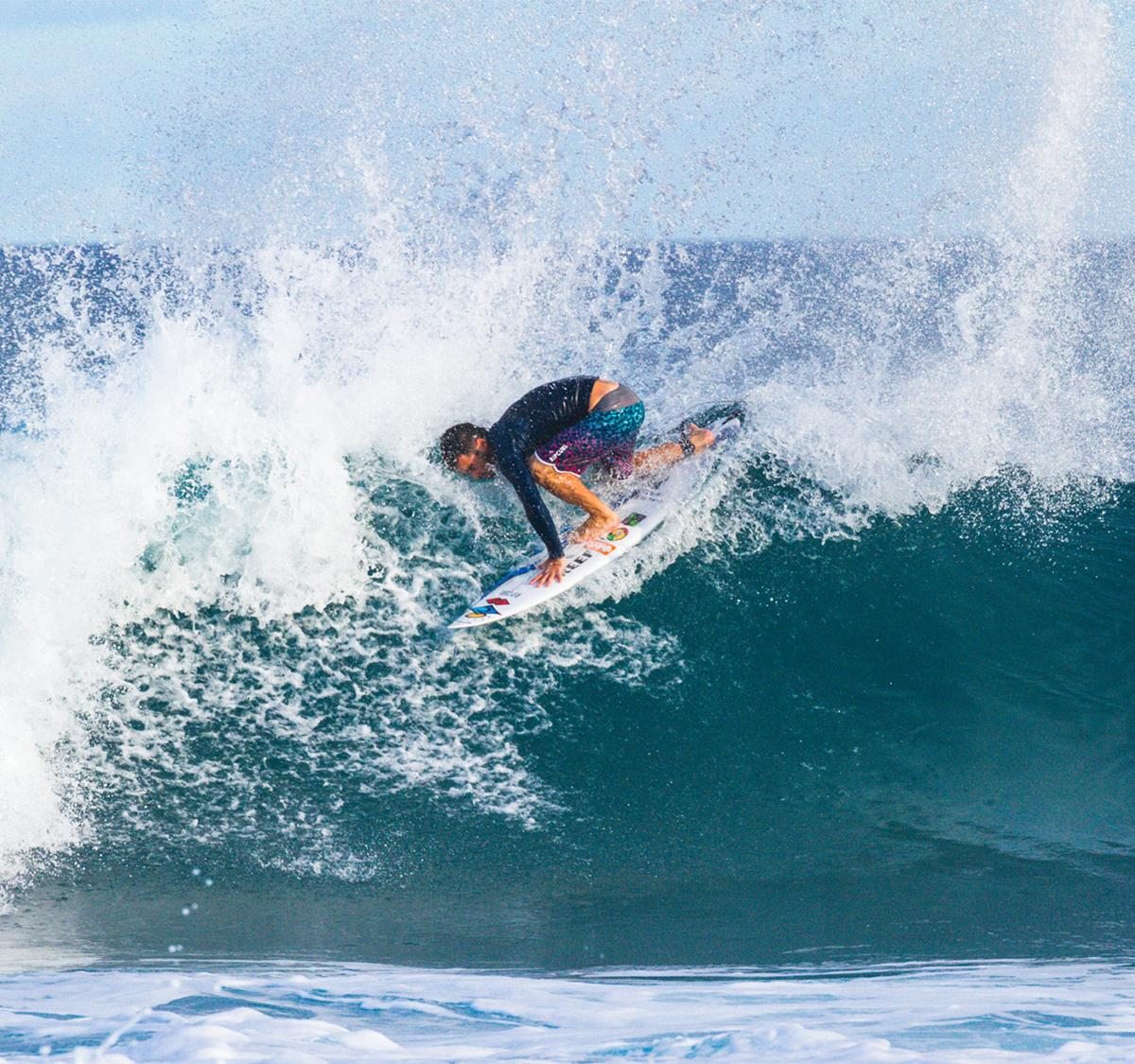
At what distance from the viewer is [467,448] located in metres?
6.24

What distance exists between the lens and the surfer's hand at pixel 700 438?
7.76m

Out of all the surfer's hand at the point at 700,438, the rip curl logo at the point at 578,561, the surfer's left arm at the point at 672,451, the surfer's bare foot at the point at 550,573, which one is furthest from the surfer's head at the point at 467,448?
the surfer's hand at the point at 700,438

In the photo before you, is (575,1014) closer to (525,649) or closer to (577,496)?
(525,649)

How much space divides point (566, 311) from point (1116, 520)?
4691 mm

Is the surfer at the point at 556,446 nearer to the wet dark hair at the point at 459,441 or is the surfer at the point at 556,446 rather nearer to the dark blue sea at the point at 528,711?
the wet dark hair at the point at 459,441

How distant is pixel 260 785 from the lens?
5.70 m

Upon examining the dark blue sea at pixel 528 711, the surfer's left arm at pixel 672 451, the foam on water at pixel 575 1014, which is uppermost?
the surfer's left arm at pixel 672 451

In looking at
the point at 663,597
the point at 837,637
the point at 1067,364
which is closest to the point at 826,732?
the point at 837,637

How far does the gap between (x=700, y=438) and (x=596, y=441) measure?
1.10 m

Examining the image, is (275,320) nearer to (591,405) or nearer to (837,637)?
(591,405)

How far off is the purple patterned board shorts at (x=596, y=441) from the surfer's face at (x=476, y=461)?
0.46 meters

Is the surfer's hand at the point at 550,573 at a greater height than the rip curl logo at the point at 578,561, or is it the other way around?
the rip curl logo at the point at 578,561

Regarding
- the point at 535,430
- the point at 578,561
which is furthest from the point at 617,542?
the point at 535,430

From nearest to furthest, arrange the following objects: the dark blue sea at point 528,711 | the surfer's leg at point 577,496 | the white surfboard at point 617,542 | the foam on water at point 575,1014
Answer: the foam on water at point 575,1014 < the dark blue sea at point 528,711 < the white surfboard at point 617,542 < the surfer's leg at point 577,496
